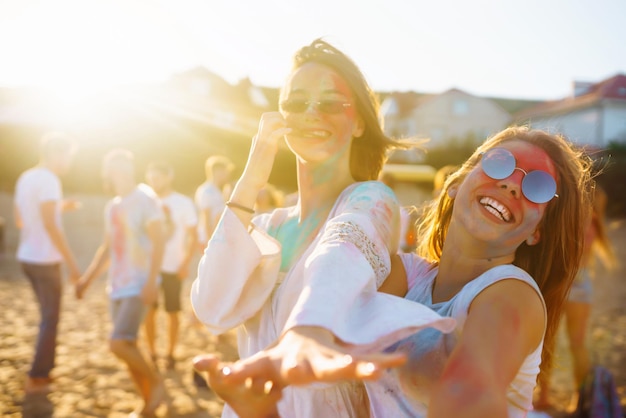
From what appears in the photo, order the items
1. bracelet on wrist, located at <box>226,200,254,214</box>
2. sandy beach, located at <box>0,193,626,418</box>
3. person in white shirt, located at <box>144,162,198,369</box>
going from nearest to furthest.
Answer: bracelet on wrist, located at <box>226,200,254,214</box>
sandy beach, located at <box>0,193,626,418</box>
person in white shirt, located at <box>144,162,198,369</box>

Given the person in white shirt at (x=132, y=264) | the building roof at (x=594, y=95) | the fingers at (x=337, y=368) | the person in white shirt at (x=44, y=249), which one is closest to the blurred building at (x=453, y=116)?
the building roof at (x=594, y=95)

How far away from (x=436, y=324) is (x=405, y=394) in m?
0.33

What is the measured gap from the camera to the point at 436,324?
125 centimetres

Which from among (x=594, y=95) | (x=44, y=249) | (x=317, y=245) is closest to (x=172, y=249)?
(x=44, y=249)

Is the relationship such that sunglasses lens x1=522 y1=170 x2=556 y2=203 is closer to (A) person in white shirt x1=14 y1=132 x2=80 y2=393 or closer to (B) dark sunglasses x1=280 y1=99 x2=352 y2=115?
(B) dark sunglasses x1=280 y1=99 x2=352 y2=115

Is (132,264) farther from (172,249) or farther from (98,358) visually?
(98,358)

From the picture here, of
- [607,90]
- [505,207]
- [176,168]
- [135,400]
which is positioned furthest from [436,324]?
[607,90]

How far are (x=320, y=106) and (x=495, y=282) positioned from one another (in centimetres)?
81

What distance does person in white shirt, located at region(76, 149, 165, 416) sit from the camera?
14.6 feet

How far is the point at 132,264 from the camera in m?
4.70

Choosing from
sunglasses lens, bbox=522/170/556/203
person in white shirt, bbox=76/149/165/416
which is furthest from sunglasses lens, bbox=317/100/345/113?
person in white shirt, bbox=76/149/165/416

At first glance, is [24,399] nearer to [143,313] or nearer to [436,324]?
[143,313]

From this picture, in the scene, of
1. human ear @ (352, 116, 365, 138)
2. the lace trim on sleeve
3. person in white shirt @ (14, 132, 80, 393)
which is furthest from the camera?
person in white shirt @ (14, 132, 80, 393)

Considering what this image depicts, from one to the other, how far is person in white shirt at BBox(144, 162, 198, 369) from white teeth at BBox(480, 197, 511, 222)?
4.93m
